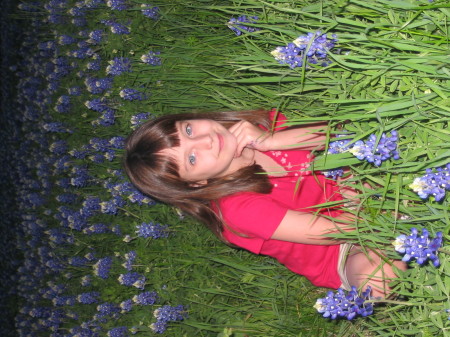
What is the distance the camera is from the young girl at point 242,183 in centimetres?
176

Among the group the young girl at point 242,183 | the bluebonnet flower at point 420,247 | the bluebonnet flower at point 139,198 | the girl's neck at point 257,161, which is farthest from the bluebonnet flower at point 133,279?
the bluebonnet flower at point 420,247

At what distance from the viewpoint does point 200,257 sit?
2.51 m

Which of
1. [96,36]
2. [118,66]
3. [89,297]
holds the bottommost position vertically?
[89,297]

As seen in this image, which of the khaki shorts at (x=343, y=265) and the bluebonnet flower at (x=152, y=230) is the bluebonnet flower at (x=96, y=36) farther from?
the khaki shorts at (x=343, y=265)

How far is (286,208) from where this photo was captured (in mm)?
1708

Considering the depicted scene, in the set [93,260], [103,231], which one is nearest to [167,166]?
[103,231]

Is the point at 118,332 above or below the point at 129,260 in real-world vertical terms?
below

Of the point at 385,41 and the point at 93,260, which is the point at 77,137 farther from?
the point at 385,41

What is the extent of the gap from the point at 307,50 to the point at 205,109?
125 centimetres

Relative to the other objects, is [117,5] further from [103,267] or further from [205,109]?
[103,267]

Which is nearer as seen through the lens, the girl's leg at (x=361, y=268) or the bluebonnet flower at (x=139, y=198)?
the girl's leg at (x=361, y=268)

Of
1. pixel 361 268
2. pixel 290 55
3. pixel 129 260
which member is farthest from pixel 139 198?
pixel 290 55

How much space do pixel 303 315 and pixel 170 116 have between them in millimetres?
1167

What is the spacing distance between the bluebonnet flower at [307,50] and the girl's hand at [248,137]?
0.53 meters
